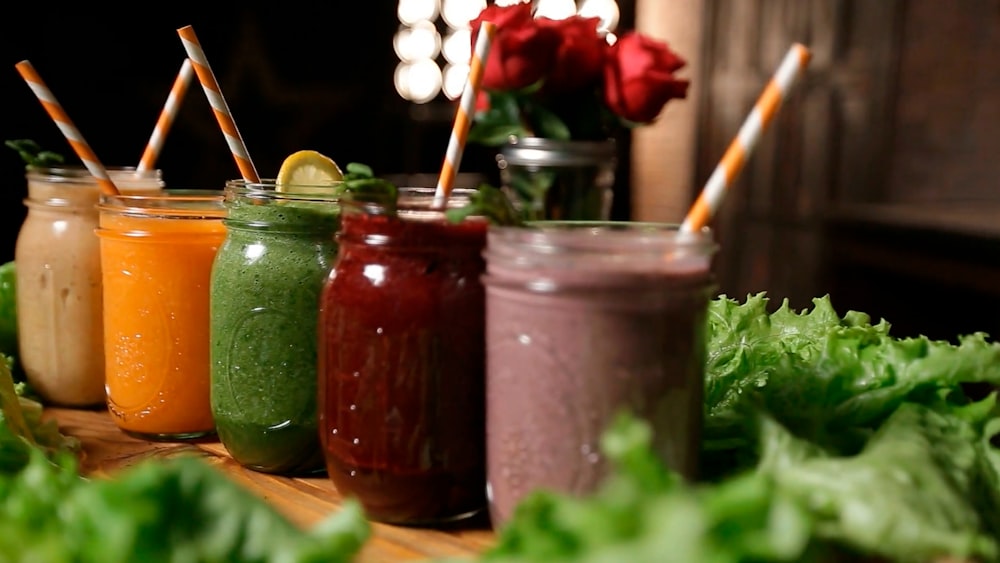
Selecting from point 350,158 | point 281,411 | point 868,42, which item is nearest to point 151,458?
point 281,411

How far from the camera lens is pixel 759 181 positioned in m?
4.79

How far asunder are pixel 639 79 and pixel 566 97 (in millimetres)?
188

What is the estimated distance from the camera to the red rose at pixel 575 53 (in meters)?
1.86

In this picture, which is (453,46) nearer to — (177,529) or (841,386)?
(841,386)

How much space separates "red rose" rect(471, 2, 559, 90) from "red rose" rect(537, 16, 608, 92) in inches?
0.7

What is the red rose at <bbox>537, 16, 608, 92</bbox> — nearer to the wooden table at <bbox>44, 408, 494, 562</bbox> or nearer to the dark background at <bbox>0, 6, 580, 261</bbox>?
the wooden table at <bbox>44, 408, 494, 562</bbox>

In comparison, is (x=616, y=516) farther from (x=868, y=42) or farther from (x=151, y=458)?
(x=868, y=42)

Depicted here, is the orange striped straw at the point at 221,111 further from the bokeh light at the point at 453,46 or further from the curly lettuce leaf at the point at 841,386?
the bokeh light at the point at 453,46

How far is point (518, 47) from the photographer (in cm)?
180

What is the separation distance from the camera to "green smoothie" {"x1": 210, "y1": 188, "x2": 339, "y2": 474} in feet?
3.67

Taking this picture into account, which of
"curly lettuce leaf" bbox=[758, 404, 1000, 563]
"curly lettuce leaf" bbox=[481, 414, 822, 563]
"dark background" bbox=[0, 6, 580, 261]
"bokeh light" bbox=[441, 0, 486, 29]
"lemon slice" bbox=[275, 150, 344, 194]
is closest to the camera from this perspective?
"curly lettuce leaf" bbox=[481, 414, 822, 563]

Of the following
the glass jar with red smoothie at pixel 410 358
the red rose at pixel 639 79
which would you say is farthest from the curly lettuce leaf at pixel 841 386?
the red rose at pixel 639 79

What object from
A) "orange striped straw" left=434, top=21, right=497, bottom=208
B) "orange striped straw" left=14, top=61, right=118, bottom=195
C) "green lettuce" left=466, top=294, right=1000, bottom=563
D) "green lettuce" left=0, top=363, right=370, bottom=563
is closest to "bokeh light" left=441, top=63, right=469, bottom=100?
"orange striped straw" left=14, top=61, right=118, bottom=195

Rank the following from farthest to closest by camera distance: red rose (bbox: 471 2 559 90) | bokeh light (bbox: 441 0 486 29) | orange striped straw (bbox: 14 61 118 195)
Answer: bokeh light (bbox: 441 0 486 29) → red rose (bbox: 471 2 559 90) → orange striped straw (bbox: 14 61 118 195)
